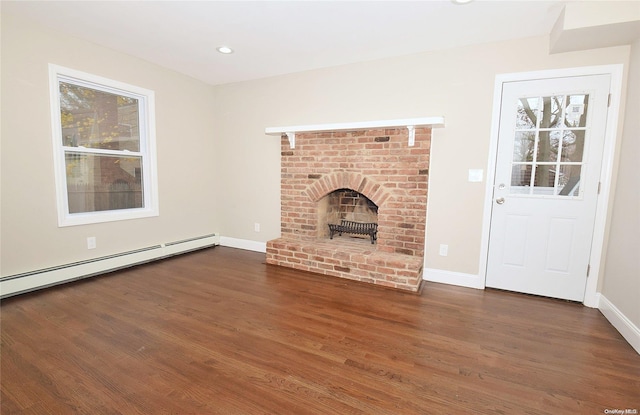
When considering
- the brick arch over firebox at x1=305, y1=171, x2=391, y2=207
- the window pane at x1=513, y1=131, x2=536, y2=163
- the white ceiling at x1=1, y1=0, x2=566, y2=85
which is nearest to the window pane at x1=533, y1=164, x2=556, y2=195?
the window pane at x1=513, y1=131, x2=536, y2=163

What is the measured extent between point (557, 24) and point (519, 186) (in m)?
1.37

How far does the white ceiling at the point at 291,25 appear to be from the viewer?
7.61ft

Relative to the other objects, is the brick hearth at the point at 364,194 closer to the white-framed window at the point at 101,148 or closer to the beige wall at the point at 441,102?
the beige wall at the point at 441,102

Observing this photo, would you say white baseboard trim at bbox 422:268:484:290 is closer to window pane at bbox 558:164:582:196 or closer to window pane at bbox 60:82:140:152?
window pane at bbox 558:164:582:196

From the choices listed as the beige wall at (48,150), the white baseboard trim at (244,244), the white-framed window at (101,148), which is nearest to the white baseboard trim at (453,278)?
the white baseboard trim at (244,244)

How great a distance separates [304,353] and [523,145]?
2746mm

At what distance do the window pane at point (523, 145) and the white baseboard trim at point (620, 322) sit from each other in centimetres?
138

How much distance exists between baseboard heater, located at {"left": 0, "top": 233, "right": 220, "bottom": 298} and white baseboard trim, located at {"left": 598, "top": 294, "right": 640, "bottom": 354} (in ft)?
15.1

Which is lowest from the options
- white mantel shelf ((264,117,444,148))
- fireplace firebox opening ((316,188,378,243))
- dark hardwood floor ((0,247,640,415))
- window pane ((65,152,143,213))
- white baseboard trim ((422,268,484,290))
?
dark hardwood floor ((0,247,640,415))

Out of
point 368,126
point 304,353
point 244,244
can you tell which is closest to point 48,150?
point 244,244

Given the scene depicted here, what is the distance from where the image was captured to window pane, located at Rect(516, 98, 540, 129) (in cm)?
275

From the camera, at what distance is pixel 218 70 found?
3.77 m

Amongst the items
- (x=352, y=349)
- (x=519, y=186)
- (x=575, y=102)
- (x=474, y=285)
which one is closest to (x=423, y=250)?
(x=474, y=285)

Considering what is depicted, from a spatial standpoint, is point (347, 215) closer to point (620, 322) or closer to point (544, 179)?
point (544, 179)
